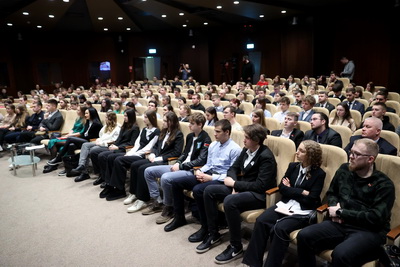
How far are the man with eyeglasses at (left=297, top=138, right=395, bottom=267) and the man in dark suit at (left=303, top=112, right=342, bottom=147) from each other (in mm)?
1165

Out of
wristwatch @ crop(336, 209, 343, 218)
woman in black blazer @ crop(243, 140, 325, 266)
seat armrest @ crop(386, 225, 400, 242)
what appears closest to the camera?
seat armrest @ crop(386, 225, 400, 242)

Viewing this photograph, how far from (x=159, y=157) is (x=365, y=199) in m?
2.61

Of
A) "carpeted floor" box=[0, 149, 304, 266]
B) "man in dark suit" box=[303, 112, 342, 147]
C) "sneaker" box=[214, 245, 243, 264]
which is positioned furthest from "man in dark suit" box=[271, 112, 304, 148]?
"sneaker" box=[214, 245, 243, 264]

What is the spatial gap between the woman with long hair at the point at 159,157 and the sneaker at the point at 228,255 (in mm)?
1485

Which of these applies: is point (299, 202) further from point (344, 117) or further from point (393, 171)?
point (344, 117)

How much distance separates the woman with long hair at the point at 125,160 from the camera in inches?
177

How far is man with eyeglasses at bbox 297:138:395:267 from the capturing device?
224cm

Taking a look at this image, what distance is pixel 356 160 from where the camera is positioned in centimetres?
241

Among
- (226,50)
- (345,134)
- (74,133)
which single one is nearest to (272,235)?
(345,134)

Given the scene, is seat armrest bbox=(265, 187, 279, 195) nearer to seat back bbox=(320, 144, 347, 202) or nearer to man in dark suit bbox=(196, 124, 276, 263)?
man in dark suit bbox=(196, 124, 276, 263)

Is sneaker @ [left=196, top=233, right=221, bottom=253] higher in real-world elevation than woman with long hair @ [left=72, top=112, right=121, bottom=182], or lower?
lower

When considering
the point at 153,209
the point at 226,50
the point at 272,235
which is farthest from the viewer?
the point at 226,50

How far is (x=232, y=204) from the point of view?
9.72 feet

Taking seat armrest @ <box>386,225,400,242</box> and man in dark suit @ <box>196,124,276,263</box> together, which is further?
man in dark suit @ <box>196,124,276,263</box>
